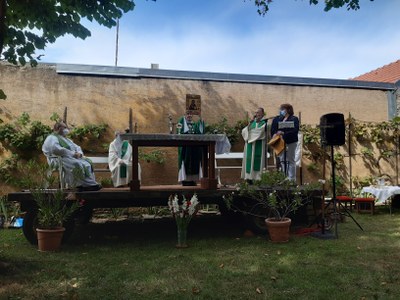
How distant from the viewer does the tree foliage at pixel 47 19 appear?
14.5 feet

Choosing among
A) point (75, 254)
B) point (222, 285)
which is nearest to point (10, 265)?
point (75, 254)

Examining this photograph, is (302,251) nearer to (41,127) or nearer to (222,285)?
(222,285)

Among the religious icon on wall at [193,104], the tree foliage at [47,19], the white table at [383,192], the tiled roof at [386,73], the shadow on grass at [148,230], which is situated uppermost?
the tiled roof at [386,73]

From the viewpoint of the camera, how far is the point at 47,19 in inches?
176

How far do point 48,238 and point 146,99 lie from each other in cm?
493

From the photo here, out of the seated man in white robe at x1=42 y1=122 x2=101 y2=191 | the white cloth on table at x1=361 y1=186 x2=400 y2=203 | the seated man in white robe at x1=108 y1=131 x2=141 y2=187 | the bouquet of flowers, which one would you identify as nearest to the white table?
the white cloth on table at x1=361 y1=186 x2=400 y2=203

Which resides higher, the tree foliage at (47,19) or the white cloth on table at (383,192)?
the tree foliage at (47,19)

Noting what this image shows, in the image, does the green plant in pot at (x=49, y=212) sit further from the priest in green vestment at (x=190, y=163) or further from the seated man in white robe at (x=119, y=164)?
the priest in green vestment at (x=190, y=163)

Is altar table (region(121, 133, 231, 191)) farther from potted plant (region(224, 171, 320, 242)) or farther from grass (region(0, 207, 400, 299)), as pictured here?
grass (region(0, 207, 400, 299))

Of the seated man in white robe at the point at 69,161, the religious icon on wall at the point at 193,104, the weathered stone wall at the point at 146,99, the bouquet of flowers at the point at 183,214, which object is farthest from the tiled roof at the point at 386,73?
the seated man in white robe at the point at 69,161

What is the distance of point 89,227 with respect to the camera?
7.11 metres

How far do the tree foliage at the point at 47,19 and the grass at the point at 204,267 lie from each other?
103 inches

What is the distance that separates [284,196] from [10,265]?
396cm

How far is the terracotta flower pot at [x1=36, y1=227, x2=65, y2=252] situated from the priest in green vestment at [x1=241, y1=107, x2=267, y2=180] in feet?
12.0
